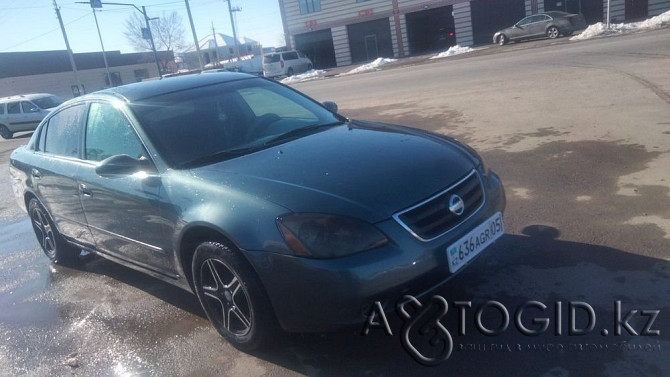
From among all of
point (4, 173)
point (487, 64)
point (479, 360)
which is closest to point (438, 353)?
point (479, 360)

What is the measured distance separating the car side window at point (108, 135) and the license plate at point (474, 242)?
7.05 feet

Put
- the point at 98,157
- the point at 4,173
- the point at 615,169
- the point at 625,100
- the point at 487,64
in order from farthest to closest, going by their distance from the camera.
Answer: the point at 487,64
the point at 4,173
the point at 625,100
the point at 615,169
the point at 98,157

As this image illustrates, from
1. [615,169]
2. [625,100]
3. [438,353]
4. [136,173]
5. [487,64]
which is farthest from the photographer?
[487,64]

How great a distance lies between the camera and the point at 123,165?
11.8ft

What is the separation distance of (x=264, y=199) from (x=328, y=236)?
0.44 metres

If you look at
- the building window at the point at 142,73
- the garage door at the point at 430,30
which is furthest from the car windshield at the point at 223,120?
the building window at the point at 142,73

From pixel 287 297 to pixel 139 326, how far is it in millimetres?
1612

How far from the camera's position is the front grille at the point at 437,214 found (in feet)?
9.34

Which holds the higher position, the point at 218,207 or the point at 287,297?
the point at 218,207

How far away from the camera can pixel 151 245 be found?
146 inches

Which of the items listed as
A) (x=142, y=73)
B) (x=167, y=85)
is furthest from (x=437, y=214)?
(x=142, y=73)

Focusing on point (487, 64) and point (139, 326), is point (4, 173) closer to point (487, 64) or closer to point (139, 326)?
point (139, 326)

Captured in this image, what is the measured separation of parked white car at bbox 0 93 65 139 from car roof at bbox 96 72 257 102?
19688mm

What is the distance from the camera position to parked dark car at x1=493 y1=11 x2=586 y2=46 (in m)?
27.8
